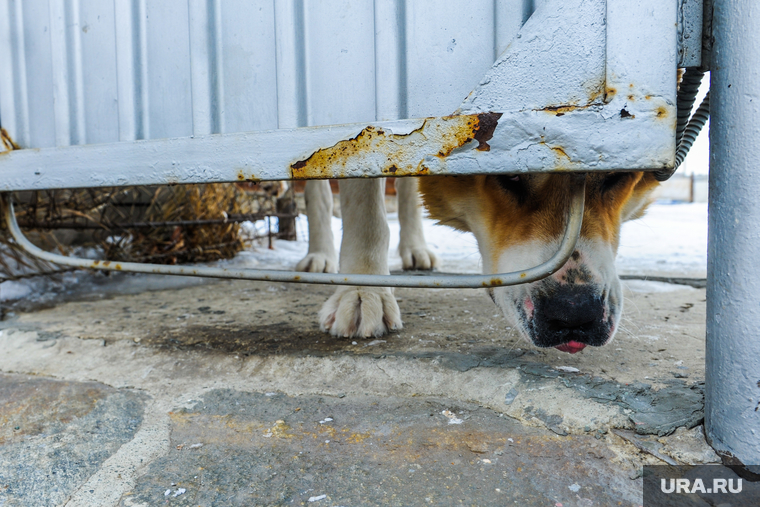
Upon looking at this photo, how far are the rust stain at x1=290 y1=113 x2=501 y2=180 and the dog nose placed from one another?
0.39 metres

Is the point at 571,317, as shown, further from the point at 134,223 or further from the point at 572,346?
the point at 134,223

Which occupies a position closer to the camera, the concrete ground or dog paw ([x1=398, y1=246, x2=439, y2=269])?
the concrete ground

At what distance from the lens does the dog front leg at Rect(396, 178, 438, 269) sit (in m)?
3.18

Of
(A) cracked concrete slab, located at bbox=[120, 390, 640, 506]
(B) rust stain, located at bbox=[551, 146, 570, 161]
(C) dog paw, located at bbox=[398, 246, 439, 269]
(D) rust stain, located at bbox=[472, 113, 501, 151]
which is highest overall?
(D) rust stain, located at bbox=[472, 113, 501, 151]

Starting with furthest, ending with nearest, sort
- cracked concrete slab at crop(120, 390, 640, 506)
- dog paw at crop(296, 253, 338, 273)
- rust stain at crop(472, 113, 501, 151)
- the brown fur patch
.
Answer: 1. dog paw at crop(296, 253, 338, 273)
2. the brown fur patch
3. rust stain at crop(472, 113, 501, 151)
4. cracked concrete slab at crop(120, 390, 640, 506)

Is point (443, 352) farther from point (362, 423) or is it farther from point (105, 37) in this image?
point (105, 37)

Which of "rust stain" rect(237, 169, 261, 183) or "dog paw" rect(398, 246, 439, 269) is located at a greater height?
"rust stain" rect(237, 169, 261, 183)

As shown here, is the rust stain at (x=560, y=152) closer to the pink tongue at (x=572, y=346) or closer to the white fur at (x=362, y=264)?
the pink tongue at (x=572, y=346)

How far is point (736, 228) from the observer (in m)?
0.89

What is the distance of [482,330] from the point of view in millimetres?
1623

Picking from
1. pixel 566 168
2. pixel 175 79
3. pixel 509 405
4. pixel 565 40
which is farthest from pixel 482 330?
pixel 175 79

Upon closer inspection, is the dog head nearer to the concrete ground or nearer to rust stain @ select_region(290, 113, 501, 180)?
the concrete ground

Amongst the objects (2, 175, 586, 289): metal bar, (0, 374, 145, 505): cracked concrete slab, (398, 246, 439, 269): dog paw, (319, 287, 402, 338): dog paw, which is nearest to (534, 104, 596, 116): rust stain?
(2, 175, 586, 289): metal bar

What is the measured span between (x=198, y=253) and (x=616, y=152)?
296 centimetres
